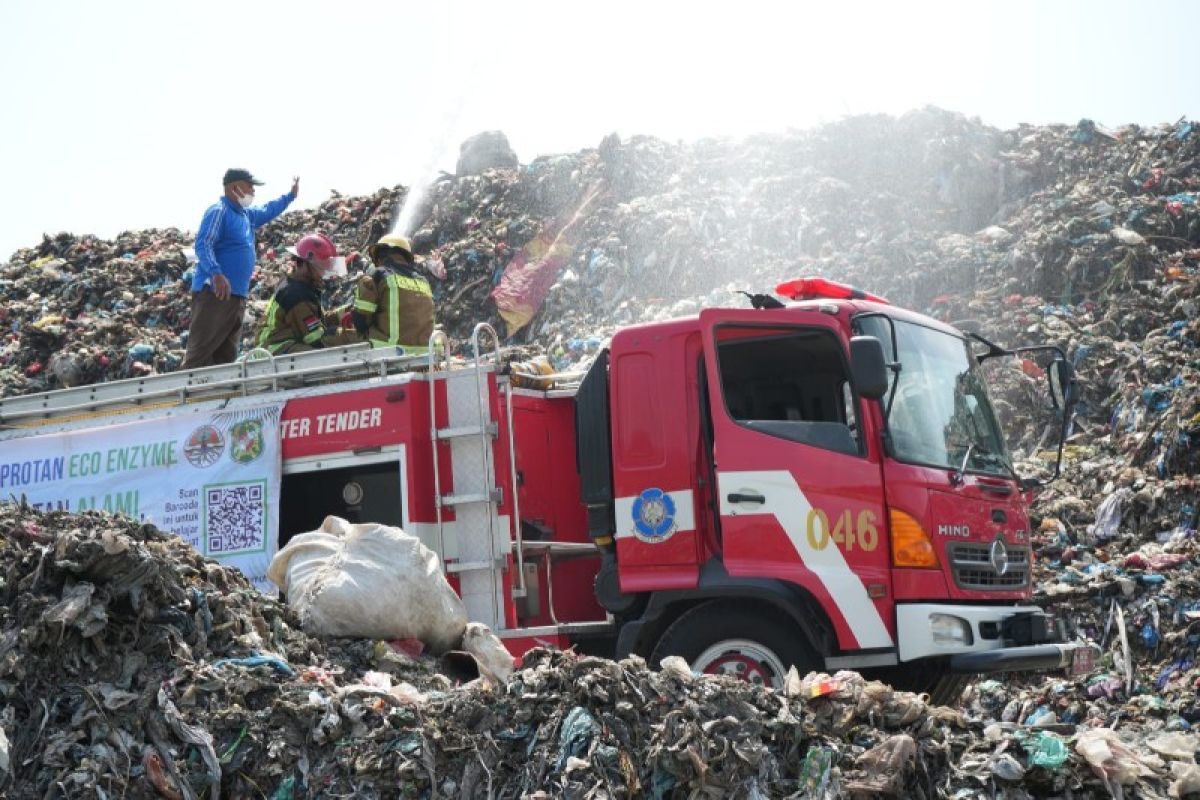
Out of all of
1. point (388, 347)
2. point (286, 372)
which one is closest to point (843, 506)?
point (388, 347)

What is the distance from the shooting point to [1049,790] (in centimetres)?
567

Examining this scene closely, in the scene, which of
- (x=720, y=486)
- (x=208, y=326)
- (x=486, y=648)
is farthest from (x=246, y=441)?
(x=720, y=486)

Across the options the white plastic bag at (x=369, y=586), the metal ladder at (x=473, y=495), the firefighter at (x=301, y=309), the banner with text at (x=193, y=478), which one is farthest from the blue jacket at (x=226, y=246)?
the white plastic bag at (x=369, y=586)

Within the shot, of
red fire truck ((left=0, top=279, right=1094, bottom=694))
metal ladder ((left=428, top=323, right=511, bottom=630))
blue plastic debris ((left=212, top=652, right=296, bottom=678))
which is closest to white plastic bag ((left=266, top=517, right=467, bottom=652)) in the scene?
metal ladder ((left=428, top=323, right=511, bottom=630))

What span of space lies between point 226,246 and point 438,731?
5203 mm

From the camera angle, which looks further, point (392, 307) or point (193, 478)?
point (392, 307)

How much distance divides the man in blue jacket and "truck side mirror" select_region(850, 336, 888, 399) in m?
4.78

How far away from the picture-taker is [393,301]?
9461 mm

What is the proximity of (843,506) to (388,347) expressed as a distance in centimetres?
275

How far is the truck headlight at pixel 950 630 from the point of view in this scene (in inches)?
281

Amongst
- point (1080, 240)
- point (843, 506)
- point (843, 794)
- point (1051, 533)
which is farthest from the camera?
point (1080, 240)

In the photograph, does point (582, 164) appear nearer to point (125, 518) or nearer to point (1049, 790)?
point (125, 518)

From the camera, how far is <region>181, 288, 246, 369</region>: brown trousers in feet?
32.6

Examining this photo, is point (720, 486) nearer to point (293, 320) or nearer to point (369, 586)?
point (369, 586)
